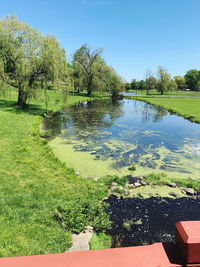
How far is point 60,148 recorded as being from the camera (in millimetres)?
15516

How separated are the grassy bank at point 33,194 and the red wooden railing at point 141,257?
14.2 ft

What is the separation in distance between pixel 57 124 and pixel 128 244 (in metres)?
19.6

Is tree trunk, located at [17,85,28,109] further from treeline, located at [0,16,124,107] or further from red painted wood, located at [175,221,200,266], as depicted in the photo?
red painted wood, located at [175,221,200,266]

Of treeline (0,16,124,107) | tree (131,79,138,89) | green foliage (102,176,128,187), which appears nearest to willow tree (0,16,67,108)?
treeline (0,16,124,107)

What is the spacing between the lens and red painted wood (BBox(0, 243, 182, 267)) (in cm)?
130

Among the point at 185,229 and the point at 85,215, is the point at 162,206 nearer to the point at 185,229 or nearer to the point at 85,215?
the point at 85,215

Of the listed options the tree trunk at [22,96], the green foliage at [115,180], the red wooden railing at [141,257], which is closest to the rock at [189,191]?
the green foliage at [115,180]

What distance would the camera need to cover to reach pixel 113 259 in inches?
52.2

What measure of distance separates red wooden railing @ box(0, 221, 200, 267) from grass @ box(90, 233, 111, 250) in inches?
199

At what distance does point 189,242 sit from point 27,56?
93.8 feet

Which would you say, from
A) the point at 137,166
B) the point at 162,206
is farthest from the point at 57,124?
the point at 162,206

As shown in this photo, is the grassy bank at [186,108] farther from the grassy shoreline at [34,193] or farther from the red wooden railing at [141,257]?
the red wooden railing at [141,257]

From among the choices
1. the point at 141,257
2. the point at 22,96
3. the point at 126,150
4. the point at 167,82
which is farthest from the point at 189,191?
the point at 167,82

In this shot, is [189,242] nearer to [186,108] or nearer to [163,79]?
[186,108]
